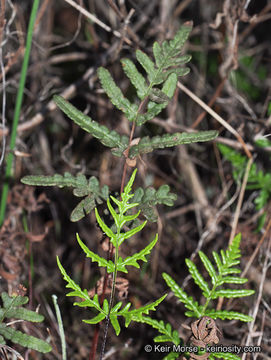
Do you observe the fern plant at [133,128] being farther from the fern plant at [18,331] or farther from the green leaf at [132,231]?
the fern plant at [18,331]

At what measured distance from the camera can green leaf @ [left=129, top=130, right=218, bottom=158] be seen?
110 cm

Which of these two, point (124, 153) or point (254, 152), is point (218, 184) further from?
point (124, 153)

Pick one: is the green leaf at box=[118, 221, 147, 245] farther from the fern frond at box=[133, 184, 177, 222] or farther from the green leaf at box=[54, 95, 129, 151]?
the green leaf at box=[54, 95, 129, 151]

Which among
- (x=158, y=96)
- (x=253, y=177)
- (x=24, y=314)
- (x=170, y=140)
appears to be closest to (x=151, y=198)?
(x=170, y=140)

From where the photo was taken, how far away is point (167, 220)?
1985mm

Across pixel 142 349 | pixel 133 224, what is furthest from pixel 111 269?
pixel 142 349

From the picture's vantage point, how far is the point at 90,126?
113 centimetres

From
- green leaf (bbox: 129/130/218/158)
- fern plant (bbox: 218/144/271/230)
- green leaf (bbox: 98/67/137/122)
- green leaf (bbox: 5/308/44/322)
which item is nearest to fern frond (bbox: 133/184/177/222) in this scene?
green leaf (bbox: 129/130/218/158)

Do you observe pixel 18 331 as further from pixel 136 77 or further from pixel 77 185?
pixel 136 77

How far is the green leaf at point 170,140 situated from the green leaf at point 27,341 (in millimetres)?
500

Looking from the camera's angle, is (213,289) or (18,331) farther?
(213,289)

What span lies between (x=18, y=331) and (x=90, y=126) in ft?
1.75

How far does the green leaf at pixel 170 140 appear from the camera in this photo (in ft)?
3.62

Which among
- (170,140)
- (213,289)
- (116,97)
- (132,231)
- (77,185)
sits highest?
(116,97)
